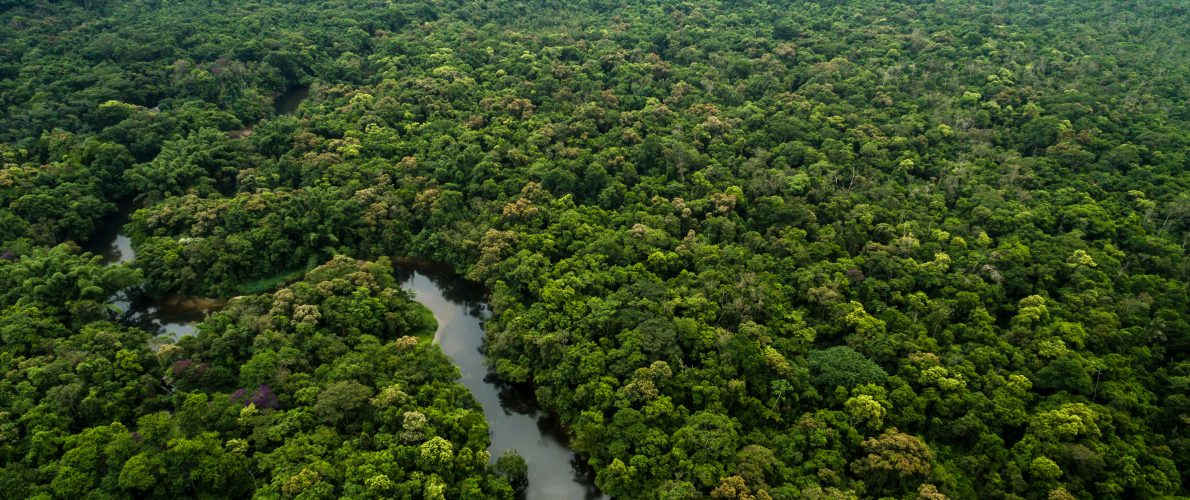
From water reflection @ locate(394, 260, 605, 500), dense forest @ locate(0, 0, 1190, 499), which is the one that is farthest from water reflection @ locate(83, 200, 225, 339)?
water reflection @ locate(394, 260, 605, 500)

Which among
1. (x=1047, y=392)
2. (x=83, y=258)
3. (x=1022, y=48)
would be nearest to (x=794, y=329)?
(x=1047, y=392)

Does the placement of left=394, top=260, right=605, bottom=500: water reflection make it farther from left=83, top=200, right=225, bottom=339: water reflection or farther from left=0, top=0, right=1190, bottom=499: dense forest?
left=83, top=200, right=225, bottom=339: water reflection

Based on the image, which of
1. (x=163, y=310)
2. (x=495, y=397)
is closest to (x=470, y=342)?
(x=495, y=397)

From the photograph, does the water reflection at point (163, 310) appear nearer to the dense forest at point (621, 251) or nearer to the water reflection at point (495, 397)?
the dense forest at point (621, 251)

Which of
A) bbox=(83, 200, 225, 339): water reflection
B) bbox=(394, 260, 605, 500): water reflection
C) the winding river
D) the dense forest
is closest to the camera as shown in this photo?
the dense forest

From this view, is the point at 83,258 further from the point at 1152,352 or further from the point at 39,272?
the point at 1152,352

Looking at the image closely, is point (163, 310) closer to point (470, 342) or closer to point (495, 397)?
point (470, 342)
